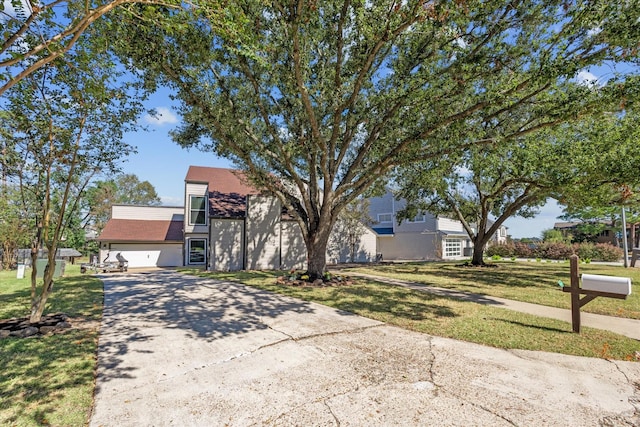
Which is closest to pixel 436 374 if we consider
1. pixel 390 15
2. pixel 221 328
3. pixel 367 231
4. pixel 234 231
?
pixel 221 328

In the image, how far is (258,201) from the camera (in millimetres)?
18281

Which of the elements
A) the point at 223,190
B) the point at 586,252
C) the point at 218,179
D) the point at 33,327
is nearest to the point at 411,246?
the point at 586,252

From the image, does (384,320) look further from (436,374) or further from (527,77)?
(527,77)

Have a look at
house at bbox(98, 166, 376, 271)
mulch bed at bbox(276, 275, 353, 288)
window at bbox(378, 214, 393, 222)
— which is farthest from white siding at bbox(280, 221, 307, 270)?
window at bbox(378, 214, 393, 222)

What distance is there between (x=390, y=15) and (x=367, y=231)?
17.9 meters

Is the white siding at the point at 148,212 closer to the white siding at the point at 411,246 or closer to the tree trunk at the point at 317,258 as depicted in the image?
the tree trunk at the point at 317,258

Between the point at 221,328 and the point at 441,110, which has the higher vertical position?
the point at 441,110

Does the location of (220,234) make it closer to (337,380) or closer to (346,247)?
(346,247)

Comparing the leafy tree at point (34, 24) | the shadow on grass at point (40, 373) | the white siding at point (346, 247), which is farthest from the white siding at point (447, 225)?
the leafy tree at point (34, 24)

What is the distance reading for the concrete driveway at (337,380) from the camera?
117 inches

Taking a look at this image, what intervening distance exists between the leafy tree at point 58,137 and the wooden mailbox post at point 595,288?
855cm

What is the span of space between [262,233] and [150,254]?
10465 mm

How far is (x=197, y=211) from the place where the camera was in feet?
66.2

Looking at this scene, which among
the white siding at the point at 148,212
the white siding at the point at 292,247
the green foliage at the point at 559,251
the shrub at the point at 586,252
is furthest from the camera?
the shrub at the point at 586,252
